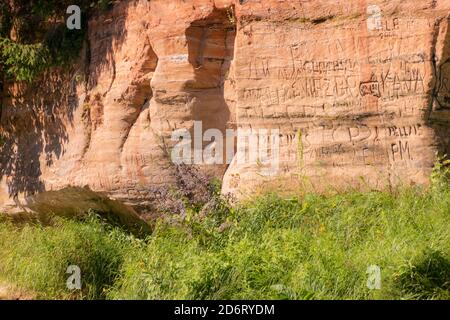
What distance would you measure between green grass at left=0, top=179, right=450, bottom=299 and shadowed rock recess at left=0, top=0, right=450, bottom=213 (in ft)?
2.21

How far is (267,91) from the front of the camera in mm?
9461

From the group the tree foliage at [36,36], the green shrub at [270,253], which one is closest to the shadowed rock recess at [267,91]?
the tree foliage at [36,36]

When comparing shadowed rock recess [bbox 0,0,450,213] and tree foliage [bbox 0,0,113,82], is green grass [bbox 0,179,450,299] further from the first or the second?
tree foliage [bbox 0,0,113,82]

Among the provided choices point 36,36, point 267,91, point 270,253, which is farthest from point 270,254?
point 36,36

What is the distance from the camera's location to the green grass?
22.4 ft

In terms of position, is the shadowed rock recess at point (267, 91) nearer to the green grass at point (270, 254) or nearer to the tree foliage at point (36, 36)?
the tree foliage at point (36, 36)

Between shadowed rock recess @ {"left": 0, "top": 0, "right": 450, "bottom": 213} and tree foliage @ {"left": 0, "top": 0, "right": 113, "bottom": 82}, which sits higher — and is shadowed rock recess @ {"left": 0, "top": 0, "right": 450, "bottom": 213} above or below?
below

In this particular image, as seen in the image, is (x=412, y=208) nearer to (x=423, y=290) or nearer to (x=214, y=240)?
(x=423, y=290)

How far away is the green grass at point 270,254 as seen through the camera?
22.4 ft

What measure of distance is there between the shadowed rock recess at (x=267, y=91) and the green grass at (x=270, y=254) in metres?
0.67

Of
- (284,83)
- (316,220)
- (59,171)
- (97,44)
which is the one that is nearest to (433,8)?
(284,83)

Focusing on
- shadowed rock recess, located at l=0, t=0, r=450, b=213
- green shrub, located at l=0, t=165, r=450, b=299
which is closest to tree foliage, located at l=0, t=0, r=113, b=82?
shadowed rock recess, located at l=0, t=0, r=450, b=213

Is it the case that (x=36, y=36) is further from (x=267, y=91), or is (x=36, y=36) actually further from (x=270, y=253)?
(x=270, y=253)

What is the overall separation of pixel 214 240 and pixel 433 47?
10.0 ft
